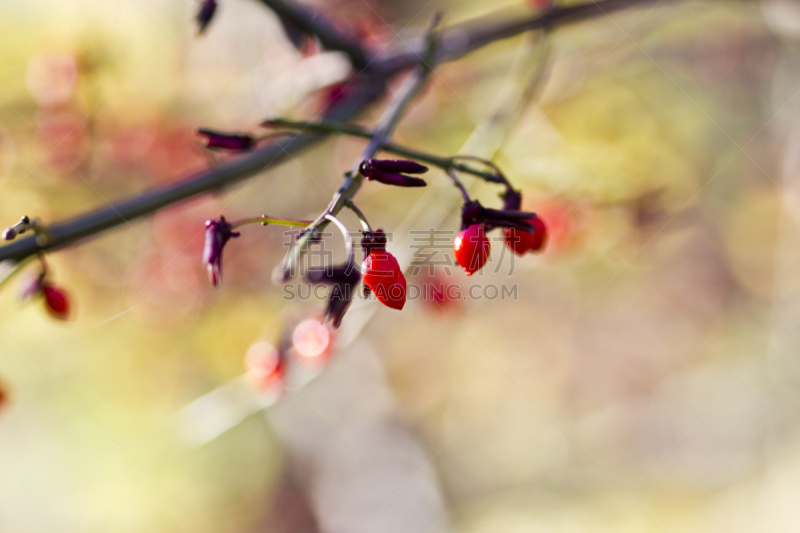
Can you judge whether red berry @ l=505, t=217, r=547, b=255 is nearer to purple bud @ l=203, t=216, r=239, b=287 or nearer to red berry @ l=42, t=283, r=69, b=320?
purple bud @ l=203, t=216, r=239, b=287

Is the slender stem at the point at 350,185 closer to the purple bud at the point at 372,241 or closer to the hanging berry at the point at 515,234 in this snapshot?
the purple bud at the point at 372,241

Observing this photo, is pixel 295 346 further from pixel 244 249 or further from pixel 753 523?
pixel 753 523

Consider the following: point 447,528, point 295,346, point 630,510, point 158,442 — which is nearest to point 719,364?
point 630,510

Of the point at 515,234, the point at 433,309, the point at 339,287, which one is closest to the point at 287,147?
the point at 339,287

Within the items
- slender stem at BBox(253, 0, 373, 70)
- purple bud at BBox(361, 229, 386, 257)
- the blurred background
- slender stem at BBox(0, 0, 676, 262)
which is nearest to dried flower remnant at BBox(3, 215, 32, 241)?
slender stem at BBox(0, 0, 676, 262)

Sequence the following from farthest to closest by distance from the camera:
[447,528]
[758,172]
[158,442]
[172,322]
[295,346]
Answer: [158,442]
[447,528]
[758,172]
[172,322]
[295,346]

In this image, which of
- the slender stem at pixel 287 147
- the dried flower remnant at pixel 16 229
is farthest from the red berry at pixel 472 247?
the dried flower remnant at pixel 16 229
